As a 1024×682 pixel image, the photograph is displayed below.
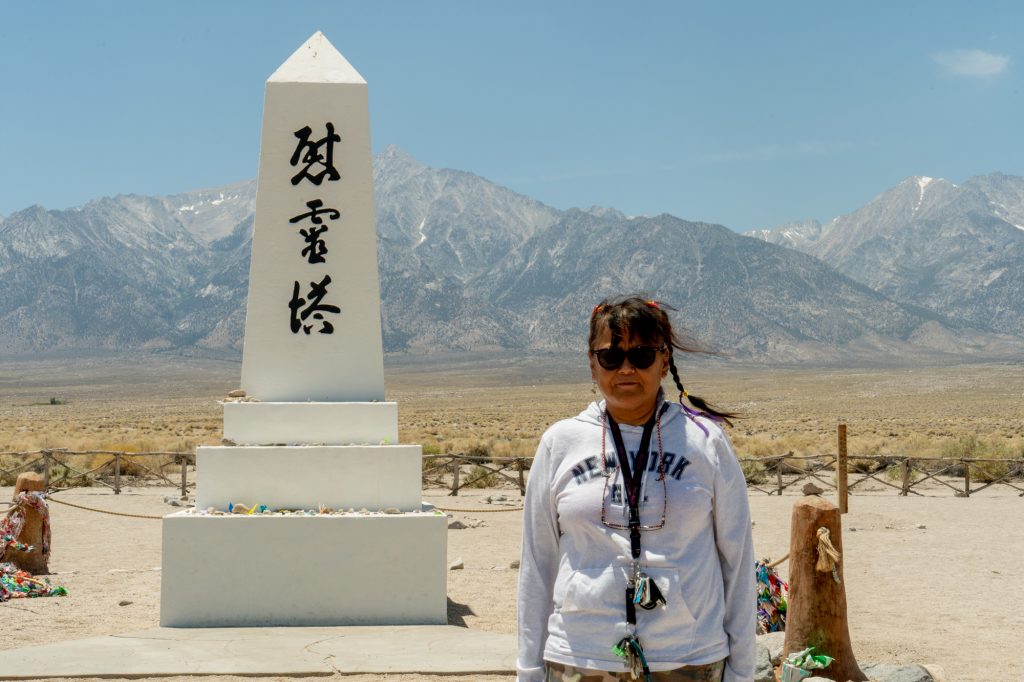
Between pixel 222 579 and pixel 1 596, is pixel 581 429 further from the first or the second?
pixel 1 596

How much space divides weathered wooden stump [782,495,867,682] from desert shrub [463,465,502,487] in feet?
44.1

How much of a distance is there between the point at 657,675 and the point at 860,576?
923cm

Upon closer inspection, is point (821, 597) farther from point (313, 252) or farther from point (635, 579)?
point (313, 252)

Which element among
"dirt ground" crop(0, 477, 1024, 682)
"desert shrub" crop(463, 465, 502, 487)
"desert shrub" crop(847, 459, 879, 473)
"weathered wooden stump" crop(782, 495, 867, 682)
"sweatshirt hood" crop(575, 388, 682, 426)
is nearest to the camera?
"sweatshirt hood" crop(575, 388, 682, 426)

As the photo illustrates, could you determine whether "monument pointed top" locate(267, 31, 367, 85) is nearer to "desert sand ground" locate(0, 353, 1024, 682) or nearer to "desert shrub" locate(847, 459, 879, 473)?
"desert sand ground" locate(0, 353, 1024, 682)

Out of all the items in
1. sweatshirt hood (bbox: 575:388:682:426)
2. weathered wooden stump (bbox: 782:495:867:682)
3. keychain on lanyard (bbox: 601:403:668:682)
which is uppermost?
→ sweatshirt hood (bbox: 575:388:682:426)

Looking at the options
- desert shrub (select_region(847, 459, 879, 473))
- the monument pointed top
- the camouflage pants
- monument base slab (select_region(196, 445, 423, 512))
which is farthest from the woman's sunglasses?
desert shrub (select_region(847, 459, 879, 473))

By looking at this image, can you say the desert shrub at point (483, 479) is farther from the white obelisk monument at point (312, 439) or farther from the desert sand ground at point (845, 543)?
the white obelisk monument at point (312, 439)

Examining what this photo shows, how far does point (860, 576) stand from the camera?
38.0 feet

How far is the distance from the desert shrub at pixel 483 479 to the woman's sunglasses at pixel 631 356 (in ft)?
54.8

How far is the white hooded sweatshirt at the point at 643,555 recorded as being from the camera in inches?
122

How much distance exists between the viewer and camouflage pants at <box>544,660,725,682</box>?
3109 millimetres

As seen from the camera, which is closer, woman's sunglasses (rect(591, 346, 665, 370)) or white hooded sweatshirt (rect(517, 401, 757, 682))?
white hooded sweatshirt (rect(517, 401, 757, 682))

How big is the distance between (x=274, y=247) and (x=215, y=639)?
3173 millimetres
